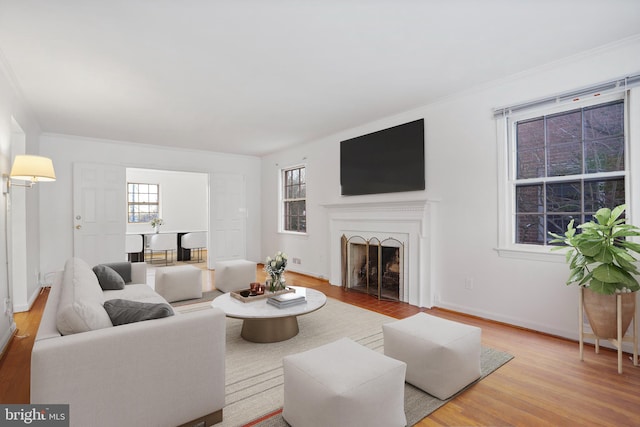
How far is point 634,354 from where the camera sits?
2459 millimetres

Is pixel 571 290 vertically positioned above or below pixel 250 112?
below

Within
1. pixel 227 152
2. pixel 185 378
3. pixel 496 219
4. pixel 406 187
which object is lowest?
pixel 185 378

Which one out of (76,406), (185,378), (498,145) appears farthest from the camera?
(498,145)

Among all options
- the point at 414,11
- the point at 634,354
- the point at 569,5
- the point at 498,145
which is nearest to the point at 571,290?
the point at 634,354

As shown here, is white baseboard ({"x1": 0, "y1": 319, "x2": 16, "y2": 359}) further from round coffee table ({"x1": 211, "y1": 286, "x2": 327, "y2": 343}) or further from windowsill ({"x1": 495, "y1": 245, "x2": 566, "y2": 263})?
windowsill ({"x1": 495, "y1": 245, "x2": 566, "y2": 263})

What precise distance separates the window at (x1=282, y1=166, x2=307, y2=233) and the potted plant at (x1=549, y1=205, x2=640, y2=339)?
4.48m

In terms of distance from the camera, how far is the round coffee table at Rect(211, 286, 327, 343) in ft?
9.05

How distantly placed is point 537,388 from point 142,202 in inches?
406

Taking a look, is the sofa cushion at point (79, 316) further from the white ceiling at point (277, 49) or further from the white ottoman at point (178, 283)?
the white ottoman at point (178, 283)

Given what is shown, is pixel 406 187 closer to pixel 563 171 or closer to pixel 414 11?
pixel 563 171

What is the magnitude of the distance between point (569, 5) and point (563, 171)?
4.97ft

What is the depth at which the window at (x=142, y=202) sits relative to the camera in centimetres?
950

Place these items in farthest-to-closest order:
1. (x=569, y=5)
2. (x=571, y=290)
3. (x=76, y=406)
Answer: (x=571, y=290) < (x=569, y=5) < (x=76, y=406)

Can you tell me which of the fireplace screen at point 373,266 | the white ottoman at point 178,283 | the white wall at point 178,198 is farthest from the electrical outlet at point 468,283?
the white wall at point 178,198
